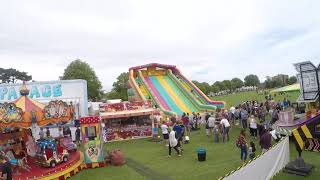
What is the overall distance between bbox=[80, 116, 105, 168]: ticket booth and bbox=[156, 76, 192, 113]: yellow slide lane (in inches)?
575

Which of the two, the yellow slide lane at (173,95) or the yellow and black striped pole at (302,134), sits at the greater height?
the yellow slide lane at (173,95)

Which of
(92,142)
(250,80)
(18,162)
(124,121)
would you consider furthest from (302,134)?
(250,80)

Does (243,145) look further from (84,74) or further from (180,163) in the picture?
(84,74)

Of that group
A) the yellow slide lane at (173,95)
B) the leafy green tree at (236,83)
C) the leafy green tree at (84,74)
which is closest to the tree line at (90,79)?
the leafy green tree at (84,74)

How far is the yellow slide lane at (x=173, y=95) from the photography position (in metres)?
28.1

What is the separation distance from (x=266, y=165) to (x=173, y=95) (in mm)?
22030

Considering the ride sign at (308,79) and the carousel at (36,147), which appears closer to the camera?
the carousel at (36,147)

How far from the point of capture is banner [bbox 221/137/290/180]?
23.3 feet

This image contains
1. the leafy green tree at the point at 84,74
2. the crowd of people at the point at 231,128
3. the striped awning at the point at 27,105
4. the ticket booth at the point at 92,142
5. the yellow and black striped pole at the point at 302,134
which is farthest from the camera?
the leafy green tree at the point at 84,74

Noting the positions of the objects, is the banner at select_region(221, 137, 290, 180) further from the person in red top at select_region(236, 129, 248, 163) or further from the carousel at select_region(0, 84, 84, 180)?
the carousel at select_region(0, 84, 84, 180)

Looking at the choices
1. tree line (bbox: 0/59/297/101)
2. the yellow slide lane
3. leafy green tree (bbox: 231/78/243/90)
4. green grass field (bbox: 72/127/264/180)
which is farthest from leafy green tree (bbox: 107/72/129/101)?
leafy green tree (bbox: 231/78/243/90)

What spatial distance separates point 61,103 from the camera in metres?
13.0

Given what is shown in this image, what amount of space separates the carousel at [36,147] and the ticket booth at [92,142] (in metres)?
0.43

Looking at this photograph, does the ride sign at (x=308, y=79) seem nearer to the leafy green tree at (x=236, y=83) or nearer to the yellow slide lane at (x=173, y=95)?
the yellow slide lane at (x=173, y=95)
